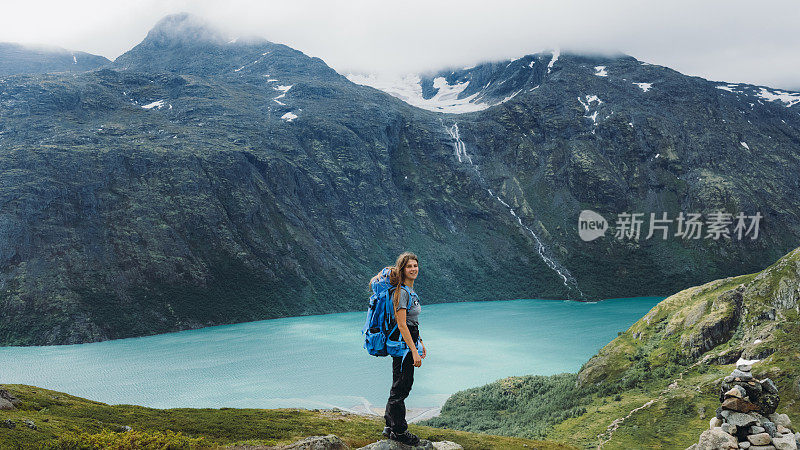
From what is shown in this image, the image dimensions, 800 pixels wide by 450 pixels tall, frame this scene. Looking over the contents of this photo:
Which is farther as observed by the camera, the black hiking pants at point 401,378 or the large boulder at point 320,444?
the large boulder at point 320,444

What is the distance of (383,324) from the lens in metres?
12.2

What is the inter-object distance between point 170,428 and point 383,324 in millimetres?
17900

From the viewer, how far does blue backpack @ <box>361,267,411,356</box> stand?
1204 centimetres

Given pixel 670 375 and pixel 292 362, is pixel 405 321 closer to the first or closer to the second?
pixel 670 375

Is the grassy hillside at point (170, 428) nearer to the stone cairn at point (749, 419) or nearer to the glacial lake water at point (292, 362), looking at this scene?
the stone cairn at point (749, 419)

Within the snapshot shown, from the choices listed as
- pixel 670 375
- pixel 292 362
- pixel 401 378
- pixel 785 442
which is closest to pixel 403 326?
pixel 401 378

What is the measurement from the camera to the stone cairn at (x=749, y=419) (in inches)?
726

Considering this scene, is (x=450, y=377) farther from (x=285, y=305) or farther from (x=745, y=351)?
(x=285, y=305)

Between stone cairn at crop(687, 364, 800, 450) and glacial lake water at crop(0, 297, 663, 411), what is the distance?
174ft

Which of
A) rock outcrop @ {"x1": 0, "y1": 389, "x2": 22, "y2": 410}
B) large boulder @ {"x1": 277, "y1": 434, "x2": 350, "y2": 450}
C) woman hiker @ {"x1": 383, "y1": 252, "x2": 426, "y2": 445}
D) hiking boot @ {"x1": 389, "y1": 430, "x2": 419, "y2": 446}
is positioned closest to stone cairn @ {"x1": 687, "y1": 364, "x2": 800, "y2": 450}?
hiking boot @ {"x1": 389, "y1": 430, "x2": 419, "y2": 446}

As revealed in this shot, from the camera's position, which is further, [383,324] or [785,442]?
[785,442]

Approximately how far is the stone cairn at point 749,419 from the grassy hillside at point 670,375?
1312 cm

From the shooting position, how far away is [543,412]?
157 feet

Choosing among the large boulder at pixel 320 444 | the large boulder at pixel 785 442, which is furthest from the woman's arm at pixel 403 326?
the large boulder at pixel 785 442
